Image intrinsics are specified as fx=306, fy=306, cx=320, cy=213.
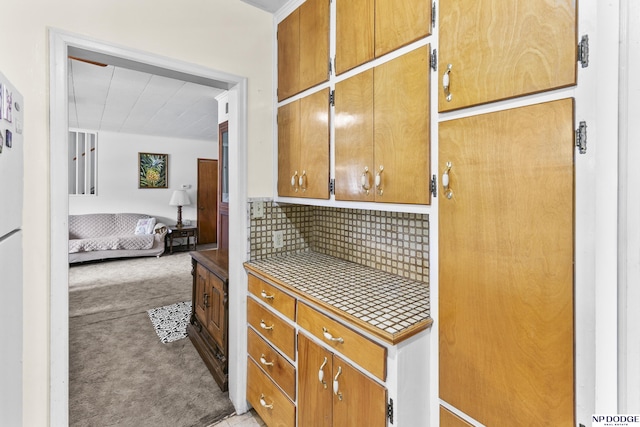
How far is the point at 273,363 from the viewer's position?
166 centimetres

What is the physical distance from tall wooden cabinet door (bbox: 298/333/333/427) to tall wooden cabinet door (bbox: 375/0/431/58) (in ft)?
4.31

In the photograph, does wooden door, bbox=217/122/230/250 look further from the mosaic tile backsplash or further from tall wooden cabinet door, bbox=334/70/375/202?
tall wooden cabinet door, bbox=334/70/375/202

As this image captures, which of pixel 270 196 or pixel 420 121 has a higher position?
pixel 420 121

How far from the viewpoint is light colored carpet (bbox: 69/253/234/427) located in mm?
1942

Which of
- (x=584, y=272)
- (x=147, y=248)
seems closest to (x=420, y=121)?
(x=584, y=272)

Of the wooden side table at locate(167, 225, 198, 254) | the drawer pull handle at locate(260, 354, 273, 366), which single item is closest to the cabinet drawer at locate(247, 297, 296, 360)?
the drawer pull handle at locate(260, 354, 273, 366)

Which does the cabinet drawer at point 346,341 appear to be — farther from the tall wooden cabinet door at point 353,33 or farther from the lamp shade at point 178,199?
the lamp shade at point 178,199

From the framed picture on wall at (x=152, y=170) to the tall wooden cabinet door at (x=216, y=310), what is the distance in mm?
5621

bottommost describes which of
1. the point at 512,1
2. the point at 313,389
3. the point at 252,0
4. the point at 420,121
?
the point at 313,389

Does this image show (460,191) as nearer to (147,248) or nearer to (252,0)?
(252,0)

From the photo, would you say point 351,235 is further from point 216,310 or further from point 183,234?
point 183,234

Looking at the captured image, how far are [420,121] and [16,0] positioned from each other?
5.61ft

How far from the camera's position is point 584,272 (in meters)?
0.78

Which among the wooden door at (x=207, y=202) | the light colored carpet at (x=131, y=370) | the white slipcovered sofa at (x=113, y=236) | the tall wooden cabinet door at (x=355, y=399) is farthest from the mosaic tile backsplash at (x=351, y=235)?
the wooden door at (x=207, y=202)
